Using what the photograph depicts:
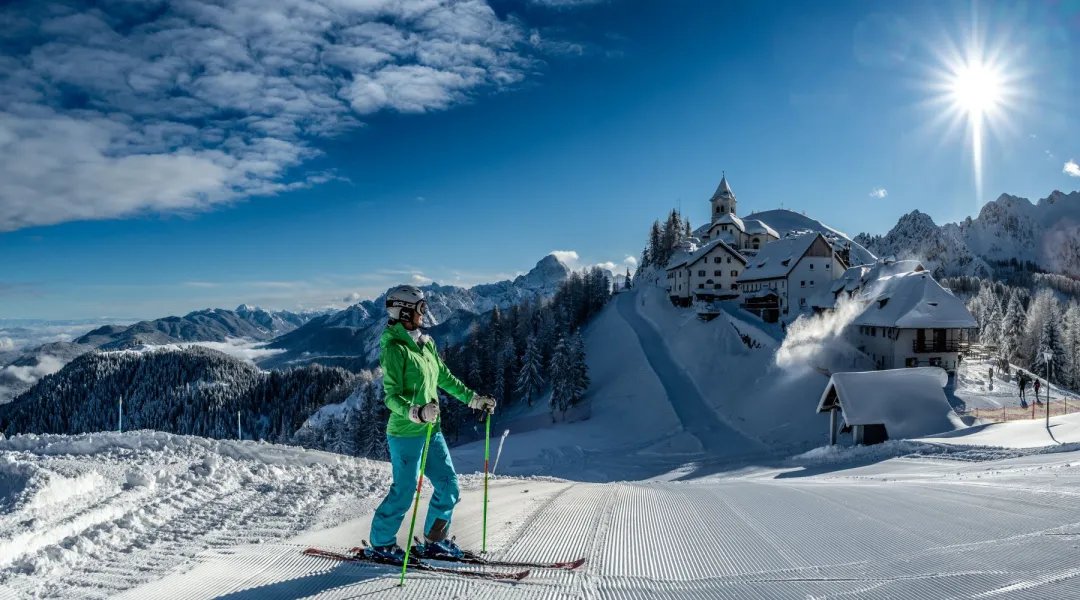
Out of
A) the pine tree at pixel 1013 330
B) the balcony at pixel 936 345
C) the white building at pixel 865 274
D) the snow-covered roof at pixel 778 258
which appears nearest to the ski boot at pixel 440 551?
the balcony at pixel 936 345

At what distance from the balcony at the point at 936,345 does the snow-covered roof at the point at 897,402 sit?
47.0 ft

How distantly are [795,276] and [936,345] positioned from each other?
16880mm

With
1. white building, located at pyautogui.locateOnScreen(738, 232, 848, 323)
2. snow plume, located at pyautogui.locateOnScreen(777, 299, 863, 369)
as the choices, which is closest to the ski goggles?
snow plume, located at pyautogui.locateOnScreen(777, 299, 863, 369)

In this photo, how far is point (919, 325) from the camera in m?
37.4

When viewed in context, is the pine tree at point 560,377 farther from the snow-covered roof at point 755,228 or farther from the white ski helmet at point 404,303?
the white ski helmet at point 404,303

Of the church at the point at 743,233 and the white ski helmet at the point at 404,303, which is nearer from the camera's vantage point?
the white ski helmet at the point at 404,303

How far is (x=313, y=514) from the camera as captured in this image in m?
7.08

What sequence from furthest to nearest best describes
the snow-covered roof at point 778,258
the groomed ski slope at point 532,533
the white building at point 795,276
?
the snow-covered roof at point 778,258, the white building at point 795,276, the groomed ski slope at point 532,533

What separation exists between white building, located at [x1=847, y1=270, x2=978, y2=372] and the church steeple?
183ft

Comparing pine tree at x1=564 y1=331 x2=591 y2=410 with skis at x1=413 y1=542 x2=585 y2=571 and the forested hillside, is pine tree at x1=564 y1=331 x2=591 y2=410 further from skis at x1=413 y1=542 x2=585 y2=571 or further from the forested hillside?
the forested hillside

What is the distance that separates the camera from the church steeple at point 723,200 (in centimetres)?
9506

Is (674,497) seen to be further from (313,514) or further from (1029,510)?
(313,514)

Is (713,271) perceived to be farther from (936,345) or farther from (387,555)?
(387,555)

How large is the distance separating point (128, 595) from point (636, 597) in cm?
410
